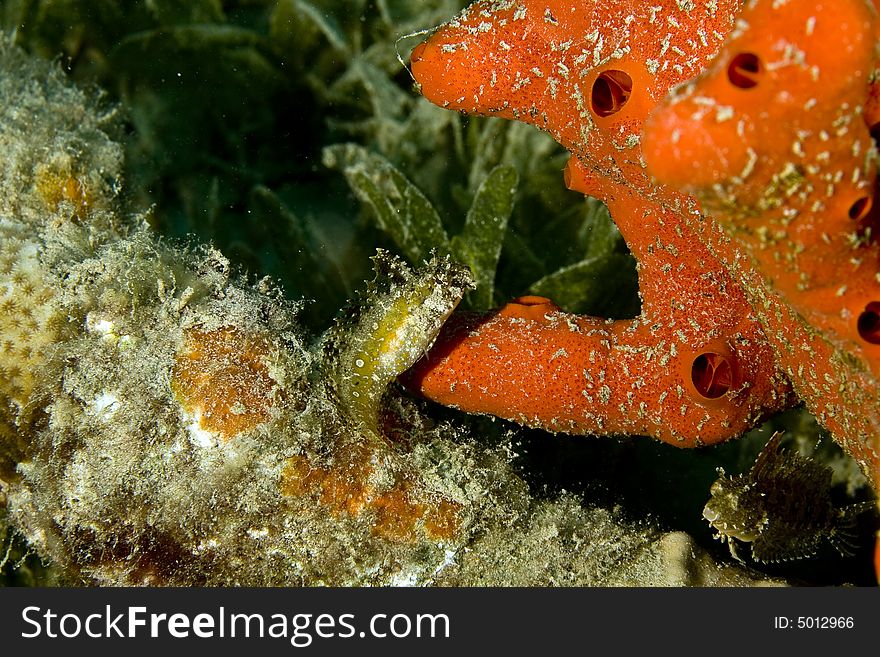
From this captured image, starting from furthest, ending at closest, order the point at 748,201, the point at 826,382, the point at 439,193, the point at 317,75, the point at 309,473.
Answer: the point at 317,75 < the point at 439,193 < the point at 309,473 < the point at 826,382 < the point at 748,201

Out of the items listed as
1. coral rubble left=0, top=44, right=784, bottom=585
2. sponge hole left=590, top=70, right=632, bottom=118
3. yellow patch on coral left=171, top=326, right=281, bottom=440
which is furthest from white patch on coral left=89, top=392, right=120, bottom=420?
sponge hole left=590, top=70, right=632, bottom=118

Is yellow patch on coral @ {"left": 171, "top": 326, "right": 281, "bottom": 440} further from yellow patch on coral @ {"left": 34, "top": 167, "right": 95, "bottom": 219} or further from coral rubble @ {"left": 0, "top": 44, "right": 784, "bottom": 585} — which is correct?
yellow patch on coral @ {"left": 34, "top": 167, "right": 95, "bottom": 219}

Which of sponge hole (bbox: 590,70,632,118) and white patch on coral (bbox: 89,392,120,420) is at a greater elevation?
sponge hole (bbox: 590,70,632,118)

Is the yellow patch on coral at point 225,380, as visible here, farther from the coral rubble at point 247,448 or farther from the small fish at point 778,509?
the small fish at point 778,509

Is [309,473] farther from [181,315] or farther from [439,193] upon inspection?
[439,193]

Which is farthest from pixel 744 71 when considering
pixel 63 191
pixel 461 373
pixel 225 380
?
pixel 63 191

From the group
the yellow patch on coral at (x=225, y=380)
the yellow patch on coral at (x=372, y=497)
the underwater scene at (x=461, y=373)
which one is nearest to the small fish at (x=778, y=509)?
the underwater scene at (x=461, y=373)

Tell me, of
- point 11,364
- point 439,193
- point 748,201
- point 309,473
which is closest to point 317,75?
point 439,193
